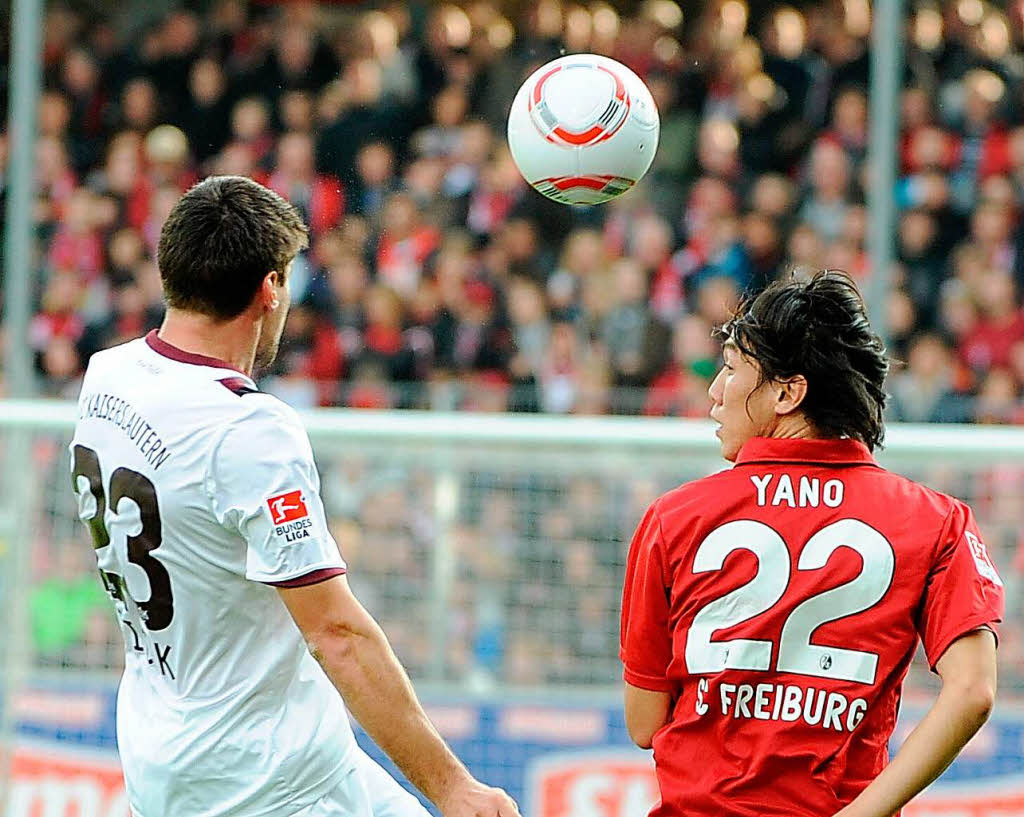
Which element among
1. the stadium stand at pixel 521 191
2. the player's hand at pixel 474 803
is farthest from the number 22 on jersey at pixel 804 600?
the stadium stand at pixel 521 191

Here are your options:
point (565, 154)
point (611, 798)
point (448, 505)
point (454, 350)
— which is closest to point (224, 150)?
point (454, 350)

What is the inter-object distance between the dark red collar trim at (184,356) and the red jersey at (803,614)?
3.04ft

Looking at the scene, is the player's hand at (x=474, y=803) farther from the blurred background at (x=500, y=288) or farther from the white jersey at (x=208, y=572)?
the blurred background at (x=500, y=288)

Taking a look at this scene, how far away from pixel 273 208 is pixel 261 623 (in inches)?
30.3

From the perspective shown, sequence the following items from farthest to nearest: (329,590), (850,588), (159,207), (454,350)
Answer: (159,207)
(454,350)
(329,590)
(850,588)

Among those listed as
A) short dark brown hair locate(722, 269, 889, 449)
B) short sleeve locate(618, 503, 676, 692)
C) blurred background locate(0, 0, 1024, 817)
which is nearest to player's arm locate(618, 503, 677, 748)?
short sleeve locate(618, 503, 676, 692)

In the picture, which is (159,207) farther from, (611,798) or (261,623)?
(261,623)

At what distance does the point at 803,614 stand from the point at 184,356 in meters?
1.24

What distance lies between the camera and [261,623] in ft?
9.84

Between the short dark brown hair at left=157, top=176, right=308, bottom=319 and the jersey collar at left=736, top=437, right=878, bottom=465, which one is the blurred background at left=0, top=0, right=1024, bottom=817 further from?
the jersey collar at left=736, top=437, right=878, bottom=465

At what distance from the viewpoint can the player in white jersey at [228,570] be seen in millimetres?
2877

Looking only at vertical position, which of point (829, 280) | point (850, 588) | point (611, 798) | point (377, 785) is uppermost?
point (829, 280)

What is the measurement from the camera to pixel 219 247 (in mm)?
3004

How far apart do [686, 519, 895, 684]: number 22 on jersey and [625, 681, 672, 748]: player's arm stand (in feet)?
0.44
